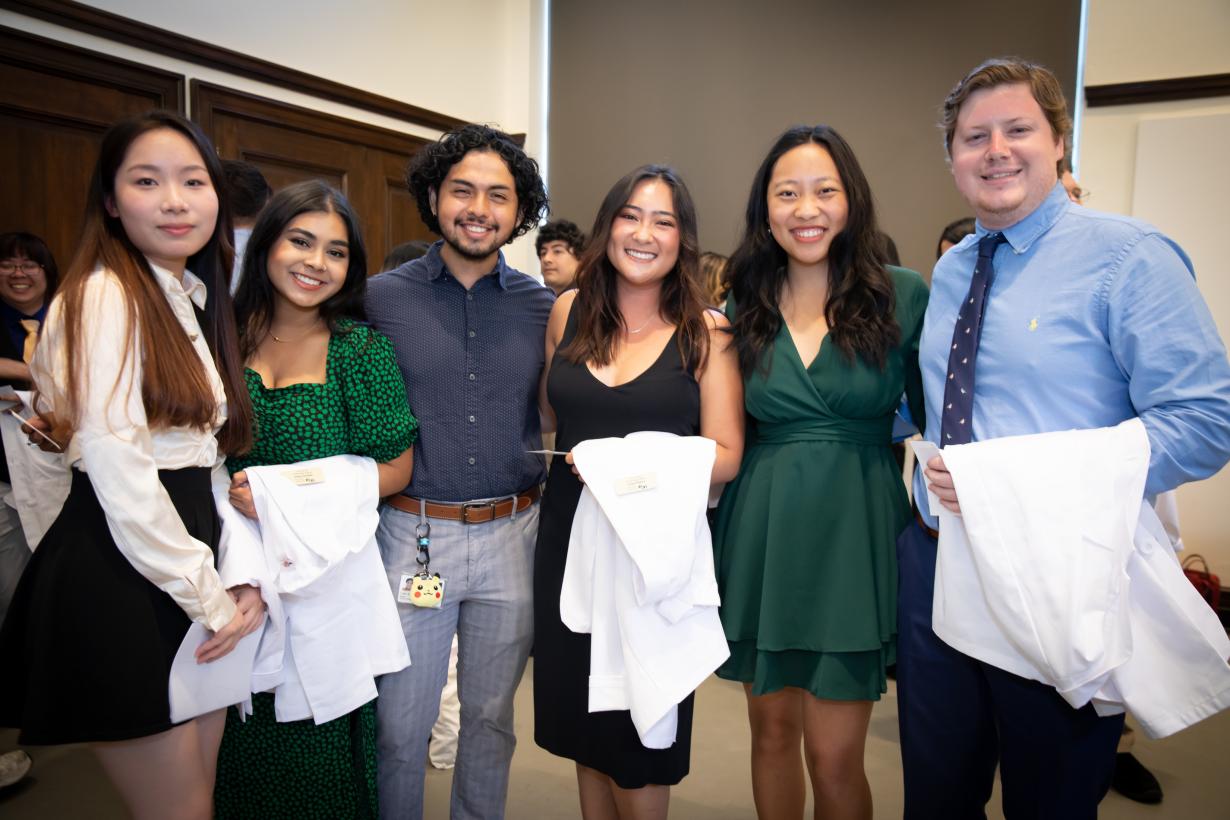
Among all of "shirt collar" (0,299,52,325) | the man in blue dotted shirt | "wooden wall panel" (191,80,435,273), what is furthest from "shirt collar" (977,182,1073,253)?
"wooden wall panel" (191,80,435,273)

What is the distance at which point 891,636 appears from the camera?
1.94 m

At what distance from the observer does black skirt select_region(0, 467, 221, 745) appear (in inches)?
60.8

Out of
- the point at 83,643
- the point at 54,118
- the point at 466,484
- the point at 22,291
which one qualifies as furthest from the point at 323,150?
the point at 83,643

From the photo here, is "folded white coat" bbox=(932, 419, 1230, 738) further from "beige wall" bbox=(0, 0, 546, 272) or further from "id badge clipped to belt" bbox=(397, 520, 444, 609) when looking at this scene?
"beige wall" bbox=(0, 0, 546, 272)

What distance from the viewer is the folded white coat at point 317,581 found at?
1785 millimetres

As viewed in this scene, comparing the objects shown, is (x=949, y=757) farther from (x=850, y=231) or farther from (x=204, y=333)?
(x=204, y=333)

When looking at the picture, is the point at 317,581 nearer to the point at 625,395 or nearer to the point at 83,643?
the point at 83,643

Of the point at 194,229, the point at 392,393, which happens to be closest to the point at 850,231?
the point at 392,393

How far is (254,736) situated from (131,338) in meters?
1.05

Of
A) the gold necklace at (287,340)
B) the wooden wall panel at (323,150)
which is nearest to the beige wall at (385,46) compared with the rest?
the wooden wall panel at (323,150)

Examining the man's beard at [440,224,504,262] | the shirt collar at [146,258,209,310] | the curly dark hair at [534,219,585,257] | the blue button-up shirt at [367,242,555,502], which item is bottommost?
the blue button-up shirt at [367,242,555,502]

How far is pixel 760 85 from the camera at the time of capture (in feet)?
18.2

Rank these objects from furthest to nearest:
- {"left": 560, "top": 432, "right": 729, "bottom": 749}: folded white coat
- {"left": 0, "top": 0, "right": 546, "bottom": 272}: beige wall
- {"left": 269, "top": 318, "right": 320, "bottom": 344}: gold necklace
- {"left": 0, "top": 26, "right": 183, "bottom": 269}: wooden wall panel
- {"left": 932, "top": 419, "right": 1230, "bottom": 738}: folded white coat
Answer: {"left": 0, "top": 0, "right": 546, "bottom": 272}: beige wall
{"left": 0, "top": 26, "right": 183, "bottom": 269}: wooden wall panel
{"left": 269, "top": 318, "right": 320, "bottom": 344}: gold necklace
{"left": 560, "top": 432, "right": 729, "bottom": 749}: folded white coat
{"left": 932, "top": 419, "right": 1230, "bottom": 738}: folded white coat

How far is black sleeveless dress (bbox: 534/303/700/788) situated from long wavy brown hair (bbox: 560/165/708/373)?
5cm
